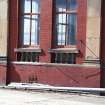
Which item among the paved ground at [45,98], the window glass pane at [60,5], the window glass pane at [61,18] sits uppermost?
the window glass pane at [60,5]

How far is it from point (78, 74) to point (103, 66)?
1159 millimetres

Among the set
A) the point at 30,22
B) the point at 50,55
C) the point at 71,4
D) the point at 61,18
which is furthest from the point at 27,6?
the point at 50,55

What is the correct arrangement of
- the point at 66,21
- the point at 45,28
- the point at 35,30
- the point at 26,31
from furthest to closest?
the point at 26,31 < the point at 35,30 < the point at 45,28 < the point at 66,21

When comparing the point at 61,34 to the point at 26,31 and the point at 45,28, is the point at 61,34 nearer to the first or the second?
the point at 45,28

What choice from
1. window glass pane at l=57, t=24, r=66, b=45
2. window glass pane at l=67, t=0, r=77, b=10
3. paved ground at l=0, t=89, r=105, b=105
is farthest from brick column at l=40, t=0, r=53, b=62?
paved ground at l=0, t=89, r=105, b=105

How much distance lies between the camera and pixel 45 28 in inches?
853

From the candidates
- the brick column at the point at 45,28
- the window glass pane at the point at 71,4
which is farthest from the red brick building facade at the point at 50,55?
the window glass pane at the point at 71,4

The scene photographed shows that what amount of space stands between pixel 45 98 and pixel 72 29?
4.05m

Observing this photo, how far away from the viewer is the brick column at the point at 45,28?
21531 millimetres

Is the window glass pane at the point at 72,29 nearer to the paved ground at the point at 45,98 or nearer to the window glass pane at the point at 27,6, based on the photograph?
the window glass pane at the point at 27,6

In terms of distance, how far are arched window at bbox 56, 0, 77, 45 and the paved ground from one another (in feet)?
8.42

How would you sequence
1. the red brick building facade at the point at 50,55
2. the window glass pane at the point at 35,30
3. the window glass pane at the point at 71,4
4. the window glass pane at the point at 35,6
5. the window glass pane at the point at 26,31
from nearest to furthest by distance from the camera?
the red brick building facade at the point at 50,55
the window glass pane at the point at 71,4
the window glass pane at the point at 35,30
the window glass pane at the point at 35,6
the window glass pane at the point at 26,31

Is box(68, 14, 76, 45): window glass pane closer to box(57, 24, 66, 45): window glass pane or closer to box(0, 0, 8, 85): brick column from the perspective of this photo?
box(57, 24, 66, 45): window glass pane

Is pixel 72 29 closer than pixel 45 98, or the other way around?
A: pixel 45 98
